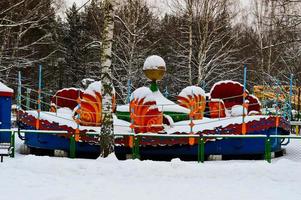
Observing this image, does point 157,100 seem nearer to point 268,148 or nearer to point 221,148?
point 221,148

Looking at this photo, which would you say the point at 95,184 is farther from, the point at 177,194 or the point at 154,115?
the point at 154,115

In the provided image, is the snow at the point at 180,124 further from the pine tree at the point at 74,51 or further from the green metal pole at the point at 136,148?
the pine tree at the point at 74,51

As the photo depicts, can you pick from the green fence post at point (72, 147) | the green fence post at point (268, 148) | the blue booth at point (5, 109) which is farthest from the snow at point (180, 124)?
the green fence post at point (268, 148)

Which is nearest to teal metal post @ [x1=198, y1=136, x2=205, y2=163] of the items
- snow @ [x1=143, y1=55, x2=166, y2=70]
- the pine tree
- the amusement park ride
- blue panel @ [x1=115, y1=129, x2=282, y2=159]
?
the amusement park ride

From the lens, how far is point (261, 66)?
30.0 m

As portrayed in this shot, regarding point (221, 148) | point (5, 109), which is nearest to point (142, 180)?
point (221, 148)

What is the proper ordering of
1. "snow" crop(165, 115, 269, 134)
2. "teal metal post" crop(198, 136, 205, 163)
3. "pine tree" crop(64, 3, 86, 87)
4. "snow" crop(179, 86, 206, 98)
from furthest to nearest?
"pine tree" crop(64, 3, 86, 87)
"snow" crop(179, 86, 206, 98)
"snow" crop(165, 115, 269, 134)
"teal metal post" crop(198, 136, 205, 163)

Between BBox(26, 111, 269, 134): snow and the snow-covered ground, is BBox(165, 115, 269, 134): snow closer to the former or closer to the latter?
BBox(26, 111, 269, 134): snow

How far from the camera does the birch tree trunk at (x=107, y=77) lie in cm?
1045

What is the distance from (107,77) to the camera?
34.8ft

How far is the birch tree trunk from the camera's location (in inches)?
411

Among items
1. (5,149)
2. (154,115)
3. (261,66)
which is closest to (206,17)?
(261,66)

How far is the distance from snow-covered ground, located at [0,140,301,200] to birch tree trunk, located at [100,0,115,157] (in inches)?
19.5

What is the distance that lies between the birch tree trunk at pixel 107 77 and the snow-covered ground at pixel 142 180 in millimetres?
495
